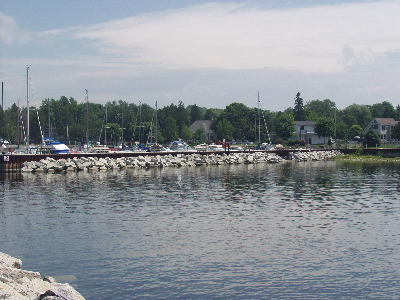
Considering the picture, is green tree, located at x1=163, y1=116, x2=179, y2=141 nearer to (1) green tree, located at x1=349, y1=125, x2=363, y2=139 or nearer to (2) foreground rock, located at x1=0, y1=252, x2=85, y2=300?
(1) green tree, located at x1=349, y1=125, x2=363, y2=139

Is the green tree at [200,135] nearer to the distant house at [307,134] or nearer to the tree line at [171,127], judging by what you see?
the tree line at [171,127]

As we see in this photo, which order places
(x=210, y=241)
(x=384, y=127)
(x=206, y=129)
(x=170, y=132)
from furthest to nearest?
(x=206, y=129) < (x=384, y=127) < (x=170, y=132) < (x=210, y=241)

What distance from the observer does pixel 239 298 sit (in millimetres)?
17828

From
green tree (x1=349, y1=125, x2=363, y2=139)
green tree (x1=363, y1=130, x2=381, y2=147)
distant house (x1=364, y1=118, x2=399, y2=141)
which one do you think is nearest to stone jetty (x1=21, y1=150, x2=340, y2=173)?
green tree (x1=363, y1=130, x2=381, y2=147)

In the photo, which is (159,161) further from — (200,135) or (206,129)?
(206,129)

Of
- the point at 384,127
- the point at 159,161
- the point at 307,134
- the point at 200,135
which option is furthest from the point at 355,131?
the point at 159,161

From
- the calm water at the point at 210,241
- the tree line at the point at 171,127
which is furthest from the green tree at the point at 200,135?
the calm water at the point at 210,241

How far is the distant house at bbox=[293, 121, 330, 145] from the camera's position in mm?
161875

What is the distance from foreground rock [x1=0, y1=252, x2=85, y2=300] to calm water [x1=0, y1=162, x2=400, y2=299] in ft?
6.56

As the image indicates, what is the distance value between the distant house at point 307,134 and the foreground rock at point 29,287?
147 meters

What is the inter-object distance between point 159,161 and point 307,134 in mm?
86853

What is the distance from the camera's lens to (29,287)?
16.0m

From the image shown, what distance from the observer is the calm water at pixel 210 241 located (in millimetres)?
19141

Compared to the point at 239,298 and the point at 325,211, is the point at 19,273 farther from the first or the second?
the point at 325,211
